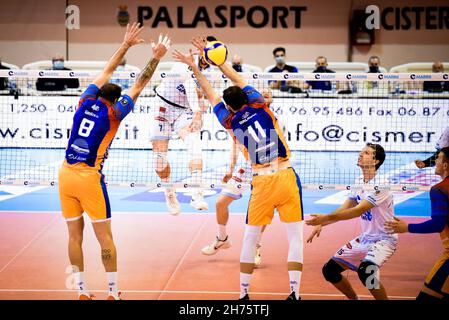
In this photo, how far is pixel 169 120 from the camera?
11039mm

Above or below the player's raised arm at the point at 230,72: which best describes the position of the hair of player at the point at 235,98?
below

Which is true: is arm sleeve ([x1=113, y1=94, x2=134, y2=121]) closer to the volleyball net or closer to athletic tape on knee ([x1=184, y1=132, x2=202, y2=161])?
athletic tape on knee ([x1=184, y1=132, x2=202, y2=161])

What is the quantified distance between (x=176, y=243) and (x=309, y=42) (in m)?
15.5

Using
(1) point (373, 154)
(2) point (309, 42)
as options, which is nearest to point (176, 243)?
(1) point (373, 154)

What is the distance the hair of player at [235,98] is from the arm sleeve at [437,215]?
2.35 metres

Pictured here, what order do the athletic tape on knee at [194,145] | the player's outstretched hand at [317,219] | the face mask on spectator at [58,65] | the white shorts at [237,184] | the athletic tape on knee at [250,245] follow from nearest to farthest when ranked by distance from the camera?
the player's outstretched hand at [317,219]
the athletic tape on knee at [250,245]
the white shorts at [237,184]
the athletic tape on knee at [194,145]
the face mask on spectator at [58,65]

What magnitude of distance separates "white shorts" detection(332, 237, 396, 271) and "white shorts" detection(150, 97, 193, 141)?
3.99m

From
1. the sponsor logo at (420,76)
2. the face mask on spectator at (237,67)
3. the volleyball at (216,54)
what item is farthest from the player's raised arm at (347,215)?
the face mask on spectator at (237,67)

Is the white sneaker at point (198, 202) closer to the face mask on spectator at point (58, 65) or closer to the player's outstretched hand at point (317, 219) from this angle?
the player's outstretched hand at point (317, 219)

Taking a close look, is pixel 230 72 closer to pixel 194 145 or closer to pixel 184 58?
pixel 184 58

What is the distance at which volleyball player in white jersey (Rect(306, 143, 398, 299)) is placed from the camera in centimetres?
777

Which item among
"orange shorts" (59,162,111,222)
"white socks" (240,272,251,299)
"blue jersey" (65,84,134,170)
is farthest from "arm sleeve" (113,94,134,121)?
"white socks" (240,272,251,299)

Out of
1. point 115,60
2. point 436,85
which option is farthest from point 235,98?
point 436,85

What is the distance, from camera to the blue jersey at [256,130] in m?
7.86
